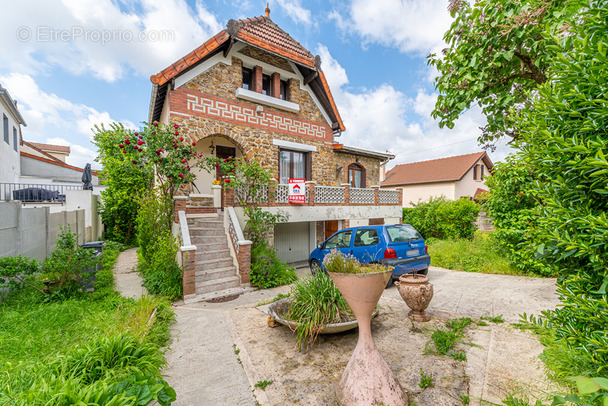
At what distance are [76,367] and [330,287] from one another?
3059 millimetres

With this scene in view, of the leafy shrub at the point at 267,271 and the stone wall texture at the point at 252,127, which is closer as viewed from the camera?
the leafy shrub at the point at 267,271

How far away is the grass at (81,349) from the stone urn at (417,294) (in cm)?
359

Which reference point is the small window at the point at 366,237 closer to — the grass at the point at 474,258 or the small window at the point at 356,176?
the grass at the point at 474,258

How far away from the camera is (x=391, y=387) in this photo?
95.7 inches

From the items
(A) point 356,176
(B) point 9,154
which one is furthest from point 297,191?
(B) point 9,154

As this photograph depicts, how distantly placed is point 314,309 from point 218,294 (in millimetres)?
3332

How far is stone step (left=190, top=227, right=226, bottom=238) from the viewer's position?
7.35 metres

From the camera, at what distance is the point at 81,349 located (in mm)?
2438

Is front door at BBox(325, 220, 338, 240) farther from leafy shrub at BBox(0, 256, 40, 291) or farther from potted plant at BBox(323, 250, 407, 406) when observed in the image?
leafy shrub at BBox(0, 256, 40, 291)

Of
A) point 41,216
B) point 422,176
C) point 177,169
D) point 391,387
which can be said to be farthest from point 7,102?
point 422,176

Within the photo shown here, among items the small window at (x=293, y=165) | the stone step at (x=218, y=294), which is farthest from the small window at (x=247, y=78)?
the stone step at (x=218, y=294)

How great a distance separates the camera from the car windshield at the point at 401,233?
638 centimetres

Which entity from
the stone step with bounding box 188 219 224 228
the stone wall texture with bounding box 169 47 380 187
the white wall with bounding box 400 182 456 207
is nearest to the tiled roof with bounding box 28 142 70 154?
the stone wall texture with bounding box 169 47 380 187

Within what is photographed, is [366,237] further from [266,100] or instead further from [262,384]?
[266,100]
